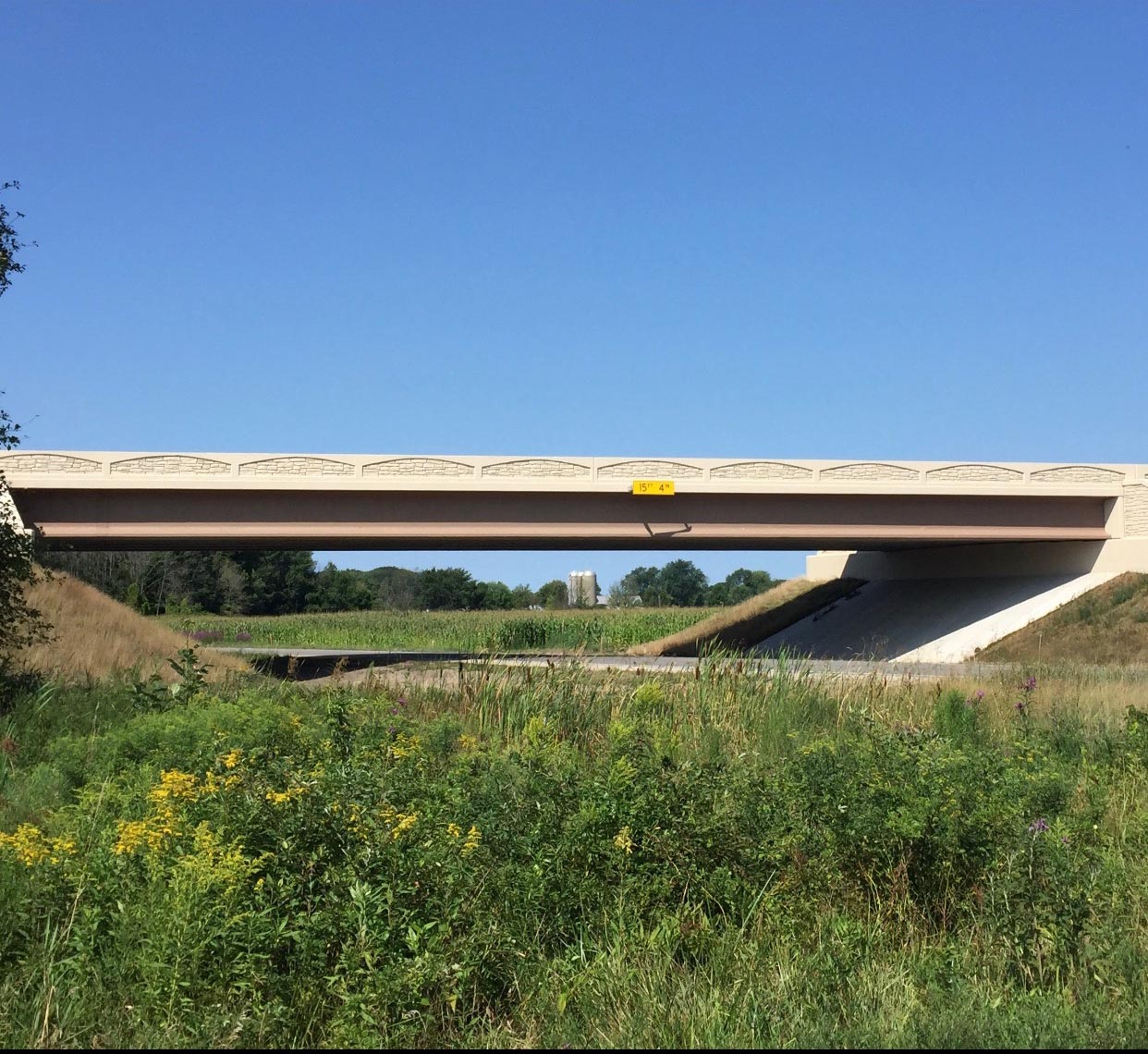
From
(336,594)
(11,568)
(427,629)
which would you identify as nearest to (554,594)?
(336,594)

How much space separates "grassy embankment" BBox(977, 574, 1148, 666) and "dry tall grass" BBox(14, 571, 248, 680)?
2222cm

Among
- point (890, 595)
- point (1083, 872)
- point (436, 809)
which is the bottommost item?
point (1083, 872)

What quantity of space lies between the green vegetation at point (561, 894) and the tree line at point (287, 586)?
140 ft

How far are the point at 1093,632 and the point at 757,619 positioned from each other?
1823cm

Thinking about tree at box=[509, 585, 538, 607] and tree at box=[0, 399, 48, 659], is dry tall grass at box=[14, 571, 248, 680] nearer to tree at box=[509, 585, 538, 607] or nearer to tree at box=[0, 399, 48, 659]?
tree at box=[0, 399, 48, 659]

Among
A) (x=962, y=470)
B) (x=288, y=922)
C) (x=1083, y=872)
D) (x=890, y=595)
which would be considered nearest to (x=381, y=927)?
(x=288, y=922)

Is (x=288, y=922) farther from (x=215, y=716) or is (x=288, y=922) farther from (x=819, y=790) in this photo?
(x=215, y=716)

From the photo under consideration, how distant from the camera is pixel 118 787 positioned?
24.3 feet

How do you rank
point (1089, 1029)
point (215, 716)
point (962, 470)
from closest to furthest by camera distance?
point (1089, 1029) → point (215, 716) → point (962, 470)

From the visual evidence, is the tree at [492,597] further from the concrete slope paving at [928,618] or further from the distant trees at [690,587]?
the concrete slope paving at [928,618]

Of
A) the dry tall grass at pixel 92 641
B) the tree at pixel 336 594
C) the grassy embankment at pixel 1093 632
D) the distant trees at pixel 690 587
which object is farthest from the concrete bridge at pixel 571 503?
the distant trees at pixel 690 587

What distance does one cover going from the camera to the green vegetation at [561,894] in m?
4.73

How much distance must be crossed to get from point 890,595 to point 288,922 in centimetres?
4205

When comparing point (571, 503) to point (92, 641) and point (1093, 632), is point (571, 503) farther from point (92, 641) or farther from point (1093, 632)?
point (92, 641)
